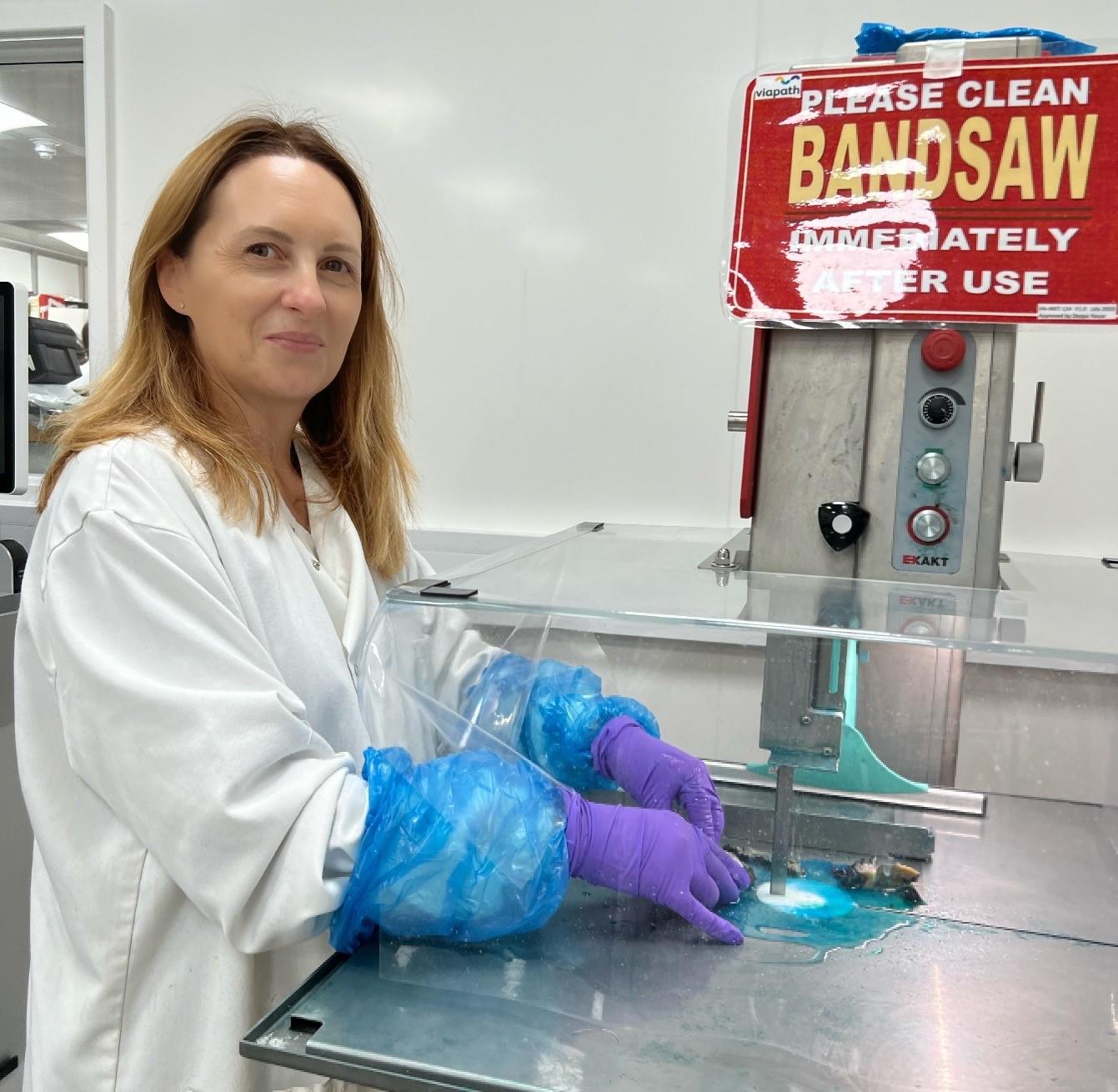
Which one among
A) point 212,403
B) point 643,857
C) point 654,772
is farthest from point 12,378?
point 643,857

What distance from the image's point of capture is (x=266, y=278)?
3.63ft

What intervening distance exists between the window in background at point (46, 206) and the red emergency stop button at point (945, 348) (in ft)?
8.20

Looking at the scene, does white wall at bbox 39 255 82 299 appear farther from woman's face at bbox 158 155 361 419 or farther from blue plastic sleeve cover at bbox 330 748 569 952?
blue plastic sleeve cover at bbox 330 748 569 952

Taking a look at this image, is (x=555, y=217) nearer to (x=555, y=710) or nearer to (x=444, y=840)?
(x=555, y=710)

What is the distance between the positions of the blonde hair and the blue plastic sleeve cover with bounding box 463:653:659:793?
11.9 inches

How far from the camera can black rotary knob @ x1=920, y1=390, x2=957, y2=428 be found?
105cm

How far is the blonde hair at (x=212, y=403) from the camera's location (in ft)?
3.44

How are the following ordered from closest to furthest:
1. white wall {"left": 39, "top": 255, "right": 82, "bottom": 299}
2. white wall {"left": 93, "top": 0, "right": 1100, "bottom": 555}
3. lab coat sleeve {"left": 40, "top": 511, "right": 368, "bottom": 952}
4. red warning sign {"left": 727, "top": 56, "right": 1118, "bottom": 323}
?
lab coat sleeve {"left": 40, "top": 511, "right": 368, "bottom": 952} → red warning sign {"left": 727, "top": 56, "right": 1118, "bottom": 323} → white wall {"left": 93, "top": 0, "right": 1100, "bottom": 555} → white wall {"left": 39, "top": 255, "right": 82, "bottom": 299}

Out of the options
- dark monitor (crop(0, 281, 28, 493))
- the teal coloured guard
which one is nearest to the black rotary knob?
the teal coloured guard

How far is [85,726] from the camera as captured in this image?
0.87 metres

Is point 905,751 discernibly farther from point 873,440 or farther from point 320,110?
point 320,110

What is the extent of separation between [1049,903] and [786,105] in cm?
83

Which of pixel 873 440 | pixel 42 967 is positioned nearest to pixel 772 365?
pixel 873 440

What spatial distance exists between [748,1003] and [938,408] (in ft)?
2.05
